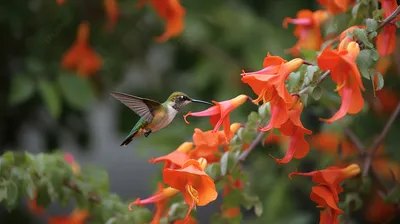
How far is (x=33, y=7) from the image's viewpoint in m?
2.28

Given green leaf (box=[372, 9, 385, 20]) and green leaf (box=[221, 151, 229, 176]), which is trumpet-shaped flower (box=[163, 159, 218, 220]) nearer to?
green leaf (box=[221, 151, 229, 176])

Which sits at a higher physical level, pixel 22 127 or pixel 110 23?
pixel 110 23

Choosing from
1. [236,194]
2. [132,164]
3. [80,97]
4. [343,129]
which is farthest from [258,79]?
[132,164]

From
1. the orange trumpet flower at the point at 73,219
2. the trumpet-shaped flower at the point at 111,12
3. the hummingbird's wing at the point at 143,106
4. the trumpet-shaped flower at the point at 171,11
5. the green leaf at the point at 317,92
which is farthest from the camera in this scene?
the trumpet-shaped flower at the point at 111,12

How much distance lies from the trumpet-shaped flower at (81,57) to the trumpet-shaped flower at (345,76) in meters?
1.27

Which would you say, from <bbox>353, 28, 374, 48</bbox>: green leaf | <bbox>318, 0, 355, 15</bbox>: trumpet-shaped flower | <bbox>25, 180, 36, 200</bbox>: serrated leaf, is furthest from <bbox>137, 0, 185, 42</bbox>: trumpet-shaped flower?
<bbox>353, 28, 374, 48</bbox>: green leaf

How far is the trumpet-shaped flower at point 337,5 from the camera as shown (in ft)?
4.18

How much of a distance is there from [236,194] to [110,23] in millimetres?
1145

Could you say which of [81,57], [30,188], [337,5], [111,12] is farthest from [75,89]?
[337,5]

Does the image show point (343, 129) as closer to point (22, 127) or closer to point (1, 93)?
point (1, 93)

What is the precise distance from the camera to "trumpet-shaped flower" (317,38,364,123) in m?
0.98

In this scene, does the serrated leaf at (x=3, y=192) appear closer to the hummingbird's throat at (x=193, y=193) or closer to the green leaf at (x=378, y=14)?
the hummingbird's throat at (x=193, y=193)

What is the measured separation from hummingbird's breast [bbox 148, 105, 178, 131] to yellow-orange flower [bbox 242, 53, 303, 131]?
0.79 ft

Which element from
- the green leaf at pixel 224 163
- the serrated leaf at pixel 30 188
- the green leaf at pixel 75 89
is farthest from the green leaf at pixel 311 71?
the green leaf at pixel 75 89
